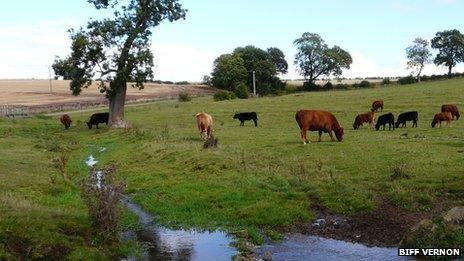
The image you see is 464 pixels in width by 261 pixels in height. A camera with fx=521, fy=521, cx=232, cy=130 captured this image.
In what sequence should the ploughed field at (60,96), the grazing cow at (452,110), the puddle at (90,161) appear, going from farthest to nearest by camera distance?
the ploughed field at (60,96) < the grazing cow at (452,110) < the puddle at (90,161)

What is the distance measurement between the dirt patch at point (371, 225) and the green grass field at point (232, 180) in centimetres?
36

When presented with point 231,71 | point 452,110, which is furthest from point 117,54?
point 231,71

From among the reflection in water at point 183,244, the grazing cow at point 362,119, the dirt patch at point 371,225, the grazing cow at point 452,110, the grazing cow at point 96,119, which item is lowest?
the reflection in water at point 183,244

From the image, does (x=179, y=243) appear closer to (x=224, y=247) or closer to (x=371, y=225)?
(x=224, y=247)

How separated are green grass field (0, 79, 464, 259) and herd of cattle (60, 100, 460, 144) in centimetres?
90

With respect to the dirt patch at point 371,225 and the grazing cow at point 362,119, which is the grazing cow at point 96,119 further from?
the dirt patch at point 371,225

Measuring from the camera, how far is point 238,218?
1520 cm

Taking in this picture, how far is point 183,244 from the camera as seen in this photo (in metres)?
13.2

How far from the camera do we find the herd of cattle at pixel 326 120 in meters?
28.2

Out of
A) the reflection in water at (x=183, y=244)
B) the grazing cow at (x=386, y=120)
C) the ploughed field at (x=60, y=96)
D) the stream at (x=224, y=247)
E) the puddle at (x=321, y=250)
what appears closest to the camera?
the puddle at (x=321, y=250)

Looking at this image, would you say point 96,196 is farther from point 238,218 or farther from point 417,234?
point 417,234

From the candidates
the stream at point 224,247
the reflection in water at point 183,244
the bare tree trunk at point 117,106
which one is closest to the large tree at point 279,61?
the bare tree trunk at point 117,106

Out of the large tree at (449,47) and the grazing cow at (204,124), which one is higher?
the large tree at (449,47)

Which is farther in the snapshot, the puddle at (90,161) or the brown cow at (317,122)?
the brown cow at (317,122)
